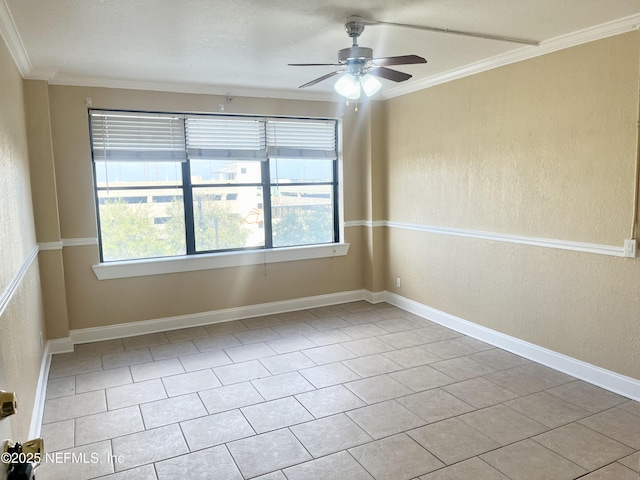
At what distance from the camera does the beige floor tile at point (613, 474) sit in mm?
2361

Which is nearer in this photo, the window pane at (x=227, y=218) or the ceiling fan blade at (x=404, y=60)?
the ceiling fan blade at (x=404, y=60)

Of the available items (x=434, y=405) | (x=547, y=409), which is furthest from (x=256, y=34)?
(x=547, y=409)

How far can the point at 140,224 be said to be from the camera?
470cm

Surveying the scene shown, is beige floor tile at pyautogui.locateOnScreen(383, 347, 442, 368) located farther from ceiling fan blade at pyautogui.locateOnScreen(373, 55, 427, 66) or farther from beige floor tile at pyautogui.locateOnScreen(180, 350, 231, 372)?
ceiling fan blade at pyautogui.locateOnScreen(373, 55, 427, 66)

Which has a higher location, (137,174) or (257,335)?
(137,174)

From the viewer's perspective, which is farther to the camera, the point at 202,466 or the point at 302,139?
the point at 302,139

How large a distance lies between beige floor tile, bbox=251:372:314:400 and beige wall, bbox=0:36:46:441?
1449 mm

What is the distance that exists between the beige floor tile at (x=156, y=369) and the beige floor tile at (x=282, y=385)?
0.73 metres

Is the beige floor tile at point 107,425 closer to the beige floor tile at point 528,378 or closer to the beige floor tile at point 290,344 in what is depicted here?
the beige floor tile at point 290,344

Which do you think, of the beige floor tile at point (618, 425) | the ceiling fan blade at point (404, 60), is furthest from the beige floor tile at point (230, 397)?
the ceiling fan blade at point (404, 60)

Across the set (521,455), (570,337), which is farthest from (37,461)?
(570,337)

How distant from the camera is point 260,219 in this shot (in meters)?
5.28

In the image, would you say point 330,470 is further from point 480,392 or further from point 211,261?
point 211,261

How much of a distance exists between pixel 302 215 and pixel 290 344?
170 cm
